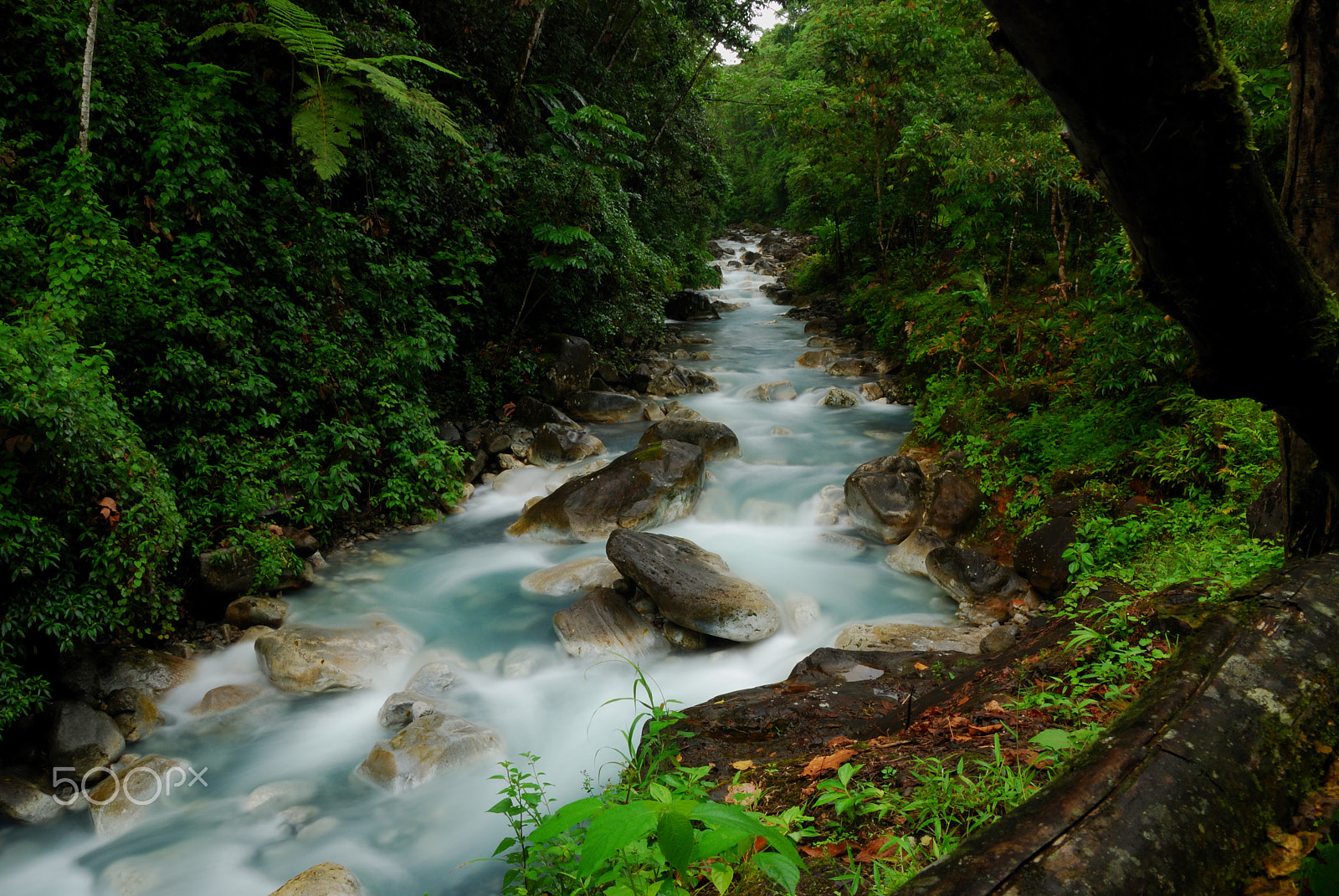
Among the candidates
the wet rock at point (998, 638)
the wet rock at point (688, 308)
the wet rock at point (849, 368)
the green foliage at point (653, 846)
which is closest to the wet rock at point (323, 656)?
the green foliage at point (653, 846)

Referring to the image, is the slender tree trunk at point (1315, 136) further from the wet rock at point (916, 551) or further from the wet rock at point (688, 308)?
the wet rock at point (688, 308)

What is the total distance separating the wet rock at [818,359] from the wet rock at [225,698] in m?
11.7

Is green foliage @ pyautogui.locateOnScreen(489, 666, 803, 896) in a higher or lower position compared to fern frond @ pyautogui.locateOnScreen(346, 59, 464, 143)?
lower

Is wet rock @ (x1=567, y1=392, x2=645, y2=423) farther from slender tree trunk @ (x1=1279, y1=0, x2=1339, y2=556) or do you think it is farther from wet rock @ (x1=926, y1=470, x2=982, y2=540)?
slender tree trunk @ (x1=1279, y1=0, x2=1339, y2=556)

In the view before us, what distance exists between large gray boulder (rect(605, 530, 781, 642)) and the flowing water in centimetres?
22

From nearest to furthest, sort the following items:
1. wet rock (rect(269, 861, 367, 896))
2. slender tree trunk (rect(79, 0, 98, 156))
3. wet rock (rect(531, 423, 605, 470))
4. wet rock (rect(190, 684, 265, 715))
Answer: wet rock (rect(269, 861, 367, 896)) < wet rock (rect(190, 684, 265, 715)) < slender tree trunk (rect(79, 0, 98, 156)) < wet rock (rect(531, 423, 605, 470))

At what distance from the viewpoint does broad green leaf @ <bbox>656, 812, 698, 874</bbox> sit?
1295 millimetres

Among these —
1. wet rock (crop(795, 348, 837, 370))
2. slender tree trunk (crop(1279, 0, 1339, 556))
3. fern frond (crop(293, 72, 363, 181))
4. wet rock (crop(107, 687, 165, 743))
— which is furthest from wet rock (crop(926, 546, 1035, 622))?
wet rock (crop(795, 348, 837, 370))

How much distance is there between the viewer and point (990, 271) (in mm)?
11328

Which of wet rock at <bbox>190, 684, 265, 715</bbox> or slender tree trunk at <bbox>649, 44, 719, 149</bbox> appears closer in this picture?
wet rock at <bbox>190, 684, 265, 715</bbox>

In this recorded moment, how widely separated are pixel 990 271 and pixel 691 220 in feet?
27.2

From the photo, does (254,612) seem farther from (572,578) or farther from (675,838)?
(675,838)

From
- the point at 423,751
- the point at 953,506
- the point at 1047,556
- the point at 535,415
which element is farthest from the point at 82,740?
the point at 953,506

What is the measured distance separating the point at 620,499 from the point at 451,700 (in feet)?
9.80
